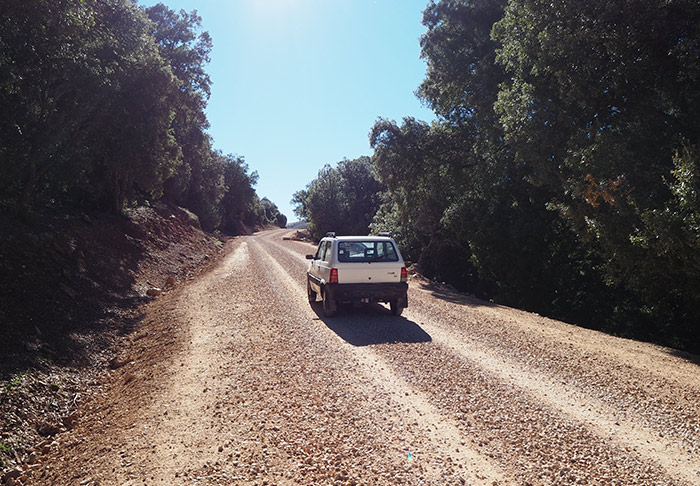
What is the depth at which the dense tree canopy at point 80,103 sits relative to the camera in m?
8.12

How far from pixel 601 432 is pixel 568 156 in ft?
29.1

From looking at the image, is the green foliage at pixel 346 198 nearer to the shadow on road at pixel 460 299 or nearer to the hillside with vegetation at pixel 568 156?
the hillside with vegetation at pixel 568 156

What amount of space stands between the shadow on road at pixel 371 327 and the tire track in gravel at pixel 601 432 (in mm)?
1514

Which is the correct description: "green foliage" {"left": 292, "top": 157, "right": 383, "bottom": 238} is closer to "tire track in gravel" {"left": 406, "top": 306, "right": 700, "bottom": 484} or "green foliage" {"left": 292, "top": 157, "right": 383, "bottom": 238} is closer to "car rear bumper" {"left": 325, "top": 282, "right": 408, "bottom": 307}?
"car rear bumper" {"left": 325, "top": 282, "right": 408, "bottom": 307}

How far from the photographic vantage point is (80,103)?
11555 mm

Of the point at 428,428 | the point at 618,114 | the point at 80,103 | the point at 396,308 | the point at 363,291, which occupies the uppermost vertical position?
the point at 80,103

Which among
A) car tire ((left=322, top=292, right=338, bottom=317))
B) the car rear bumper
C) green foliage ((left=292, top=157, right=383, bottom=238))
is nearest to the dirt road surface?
car tire ((left=322, top=292, right=338, bottom=317))

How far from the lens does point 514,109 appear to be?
12.2 m

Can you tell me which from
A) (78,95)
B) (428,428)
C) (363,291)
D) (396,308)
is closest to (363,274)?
(363,291)

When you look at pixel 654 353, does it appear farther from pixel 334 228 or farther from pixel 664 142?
pixel 334 228

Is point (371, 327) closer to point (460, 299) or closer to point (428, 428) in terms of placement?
point (428, 428)

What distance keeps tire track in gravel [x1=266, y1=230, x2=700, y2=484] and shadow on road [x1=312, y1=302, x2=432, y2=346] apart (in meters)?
1.51

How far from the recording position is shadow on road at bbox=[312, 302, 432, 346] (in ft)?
25.6

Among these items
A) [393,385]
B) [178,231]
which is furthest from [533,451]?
[178,231]
